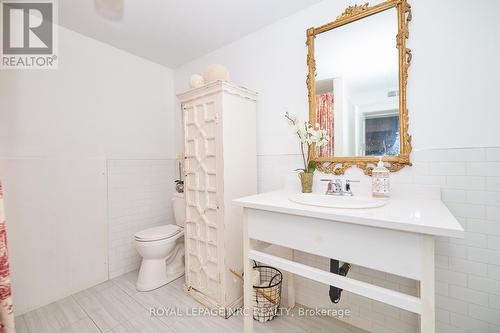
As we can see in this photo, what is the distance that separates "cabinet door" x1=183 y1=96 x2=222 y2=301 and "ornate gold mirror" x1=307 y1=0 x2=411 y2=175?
77cm

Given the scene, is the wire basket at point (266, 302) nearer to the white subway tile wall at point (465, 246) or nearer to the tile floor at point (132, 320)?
the tile floor at point (132, 320)

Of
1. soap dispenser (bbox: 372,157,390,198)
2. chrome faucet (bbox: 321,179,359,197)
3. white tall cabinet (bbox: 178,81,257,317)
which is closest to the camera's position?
soap dispenser (bbox: 372,157,390,198)

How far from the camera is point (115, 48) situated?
220 cm

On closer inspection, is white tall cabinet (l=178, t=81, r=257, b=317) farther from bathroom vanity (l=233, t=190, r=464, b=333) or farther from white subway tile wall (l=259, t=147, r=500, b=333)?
white subway tile wall (l=259, t=147, r=500, b=333)

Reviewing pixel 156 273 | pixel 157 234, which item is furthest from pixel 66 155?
pixel 156 273

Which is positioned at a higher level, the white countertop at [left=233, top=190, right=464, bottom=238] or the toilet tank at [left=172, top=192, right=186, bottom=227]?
the white countertop at [left=233, top=190, right=464, bottom=238]

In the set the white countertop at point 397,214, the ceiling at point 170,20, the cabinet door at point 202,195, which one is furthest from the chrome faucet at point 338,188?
the ceiling at point 170,20

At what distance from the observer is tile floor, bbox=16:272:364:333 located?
1.48 meters

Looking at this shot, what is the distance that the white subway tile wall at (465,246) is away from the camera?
1080 mm

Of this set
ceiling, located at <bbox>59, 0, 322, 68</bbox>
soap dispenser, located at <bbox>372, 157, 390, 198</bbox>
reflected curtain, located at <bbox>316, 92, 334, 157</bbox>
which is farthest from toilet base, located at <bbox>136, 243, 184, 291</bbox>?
ceiling, located at <bbox>59, 0, 322, 68</bbox>

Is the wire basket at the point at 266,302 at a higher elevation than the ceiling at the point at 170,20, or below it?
below

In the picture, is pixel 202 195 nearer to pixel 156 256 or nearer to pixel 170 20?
pixel 156 256

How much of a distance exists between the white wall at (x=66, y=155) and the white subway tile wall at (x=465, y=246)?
2.41m

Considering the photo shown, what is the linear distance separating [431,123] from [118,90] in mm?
2611
